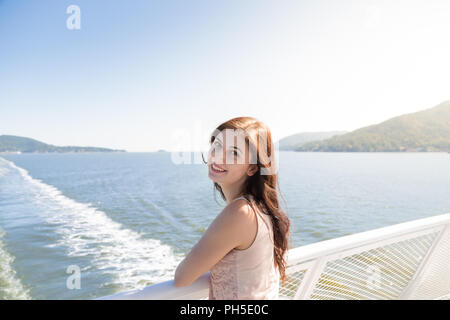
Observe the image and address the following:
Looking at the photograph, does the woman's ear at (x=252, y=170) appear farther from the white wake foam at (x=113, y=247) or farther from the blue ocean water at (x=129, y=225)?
the white wake foam at (x=113, y=247)

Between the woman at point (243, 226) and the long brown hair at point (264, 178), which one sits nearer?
the woman at point (243, 226)

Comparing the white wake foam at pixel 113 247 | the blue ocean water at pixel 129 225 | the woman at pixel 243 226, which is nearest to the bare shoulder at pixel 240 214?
the woman at pixel 243 226

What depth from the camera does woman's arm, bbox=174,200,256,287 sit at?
1.00 meters

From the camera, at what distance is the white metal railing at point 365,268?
119 centimetres

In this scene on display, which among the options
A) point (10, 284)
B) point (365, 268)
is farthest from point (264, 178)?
point (10, 284)

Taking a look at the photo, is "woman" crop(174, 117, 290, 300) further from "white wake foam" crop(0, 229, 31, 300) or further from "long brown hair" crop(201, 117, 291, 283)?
"white wake foam" crop(0, 229, 31, 300)

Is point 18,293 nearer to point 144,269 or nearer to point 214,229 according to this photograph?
point 144,269

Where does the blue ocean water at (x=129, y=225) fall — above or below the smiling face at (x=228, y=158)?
below

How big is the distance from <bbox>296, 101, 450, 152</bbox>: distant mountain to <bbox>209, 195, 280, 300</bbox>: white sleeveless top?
94.5 metres

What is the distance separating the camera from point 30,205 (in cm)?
2262

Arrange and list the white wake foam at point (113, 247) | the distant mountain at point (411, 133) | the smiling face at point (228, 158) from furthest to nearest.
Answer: the distant mountain at point (411, 133), the white wake foam at point (113, 247), the smiling face at point (228, 158)

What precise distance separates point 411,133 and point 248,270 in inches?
3930
